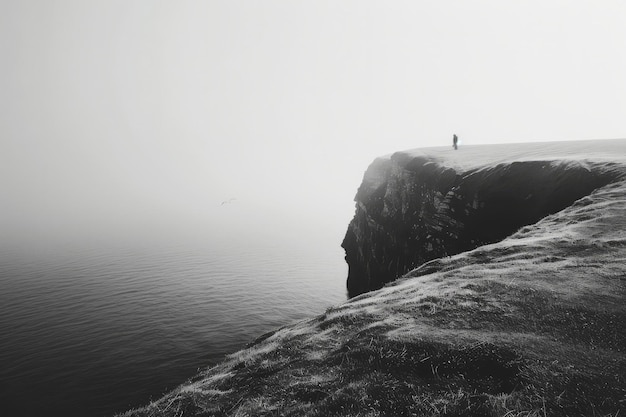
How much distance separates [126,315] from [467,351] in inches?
1697

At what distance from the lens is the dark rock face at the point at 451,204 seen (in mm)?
18625

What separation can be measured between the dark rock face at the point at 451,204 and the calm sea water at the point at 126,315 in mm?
15554

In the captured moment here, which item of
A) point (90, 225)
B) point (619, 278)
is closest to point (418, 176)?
point (619, 278)

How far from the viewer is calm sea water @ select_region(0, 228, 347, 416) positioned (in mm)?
25188

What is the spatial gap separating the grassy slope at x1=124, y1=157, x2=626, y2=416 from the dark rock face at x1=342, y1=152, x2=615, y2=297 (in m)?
7.57

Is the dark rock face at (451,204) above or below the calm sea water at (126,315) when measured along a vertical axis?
above

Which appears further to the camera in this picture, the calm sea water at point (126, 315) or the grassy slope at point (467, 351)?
the calm sea water at point (126, 315)

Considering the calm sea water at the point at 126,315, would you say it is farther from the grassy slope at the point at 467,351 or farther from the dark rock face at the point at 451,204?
the grassy slope at the point at 467,351

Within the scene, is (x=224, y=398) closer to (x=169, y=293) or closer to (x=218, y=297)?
(x=218, y=297)

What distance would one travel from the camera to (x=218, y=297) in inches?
1933

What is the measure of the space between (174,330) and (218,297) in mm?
13110

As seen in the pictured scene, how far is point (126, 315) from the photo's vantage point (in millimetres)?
39375

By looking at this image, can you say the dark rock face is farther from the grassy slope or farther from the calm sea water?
the calm sea water

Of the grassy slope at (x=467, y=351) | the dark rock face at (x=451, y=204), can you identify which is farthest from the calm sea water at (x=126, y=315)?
Answer: the grassy slope at (x=467, y=351)
